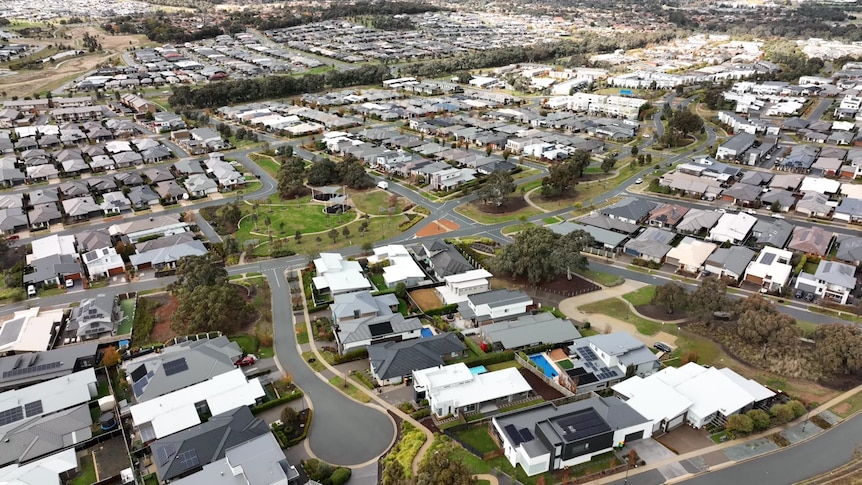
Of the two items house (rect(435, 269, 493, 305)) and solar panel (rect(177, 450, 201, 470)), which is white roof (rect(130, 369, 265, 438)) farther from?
house (rect(435, 269, 493, 305))

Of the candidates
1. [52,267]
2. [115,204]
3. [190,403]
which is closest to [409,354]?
[190,403]

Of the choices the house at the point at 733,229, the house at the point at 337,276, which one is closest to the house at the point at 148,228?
the house at the point at 337,276

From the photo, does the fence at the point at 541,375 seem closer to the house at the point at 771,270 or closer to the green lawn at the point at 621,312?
the green lawn at the point at 621,312

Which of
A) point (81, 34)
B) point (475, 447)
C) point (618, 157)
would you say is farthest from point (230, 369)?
point (81, 34)

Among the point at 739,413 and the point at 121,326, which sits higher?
the point at 739,413

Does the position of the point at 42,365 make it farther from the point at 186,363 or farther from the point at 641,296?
the point at 641,296

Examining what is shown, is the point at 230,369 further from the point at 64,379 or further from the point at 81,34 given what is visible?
the point at 81,34
